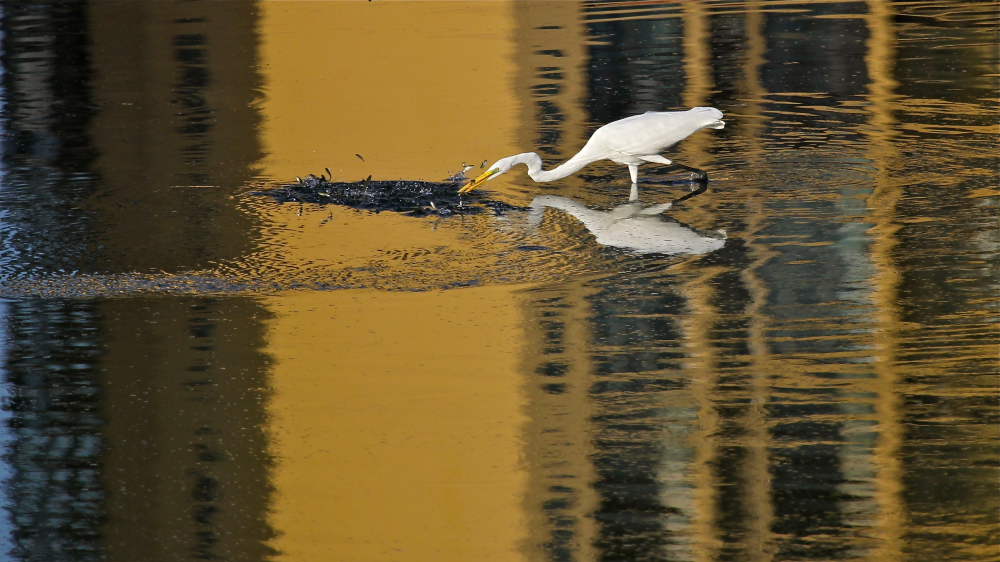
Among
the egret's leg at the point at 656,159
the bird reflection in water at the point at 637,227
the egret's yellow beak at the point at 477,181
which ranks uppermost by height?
the egret's leg at the point at 656,159

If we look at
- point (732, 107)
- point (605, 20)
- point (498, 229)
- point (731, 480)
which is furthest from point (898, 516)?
point (605, 20)

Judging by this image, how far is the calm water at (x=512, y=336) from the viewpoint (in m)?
5.57

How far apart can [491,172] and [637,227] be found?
1432mm

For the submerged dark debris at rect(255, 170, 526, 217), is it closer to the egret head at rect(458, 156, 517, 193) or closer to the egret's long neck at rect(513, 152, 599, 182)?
the egret head at rect(458, 156, 517, 193)

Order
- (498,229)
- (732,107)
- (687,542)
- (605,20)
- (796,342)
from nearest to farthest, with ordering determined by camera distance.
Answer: (687,542), (796,342), (498,229), (732,107), (605,20)

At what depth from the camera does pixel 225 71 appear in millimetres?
17125

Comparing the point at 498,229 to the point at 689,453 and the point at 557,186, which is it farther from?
the point at 689,453

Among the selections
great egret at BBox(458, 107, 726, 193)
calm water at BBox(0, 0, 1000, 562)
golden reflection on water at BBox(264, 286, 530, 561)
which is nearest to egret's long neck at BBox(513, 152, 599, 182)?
great egret at BBox(458, 107, 726, 193)

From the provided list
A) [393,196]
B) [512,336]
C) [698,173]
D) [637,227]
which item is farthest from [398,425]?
[698,173]

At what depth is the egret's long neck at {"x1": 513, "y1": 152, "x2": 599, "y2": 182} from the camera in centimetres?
1077

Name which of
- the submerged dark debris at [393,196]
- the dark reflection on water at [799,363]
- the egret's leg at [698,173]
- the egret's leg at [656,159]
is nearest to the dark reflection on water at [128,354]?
the submerged dark debris at [393,196]

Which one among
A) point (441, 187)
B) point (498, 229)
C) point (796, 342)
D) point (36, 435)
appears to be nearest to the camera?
point (36, 435)

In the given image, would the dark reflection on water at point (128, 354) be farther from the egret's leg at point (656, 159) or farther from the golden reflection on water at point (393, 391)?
the egret's leg at point (656, 159)

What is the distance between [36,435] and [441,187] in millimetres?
4733
